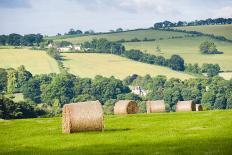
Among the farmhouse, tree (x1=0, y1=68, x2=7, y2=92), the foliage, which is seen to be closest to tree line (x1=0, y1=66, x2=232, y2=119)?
tree (x1=0, y1=68, x2=7, y2=92)

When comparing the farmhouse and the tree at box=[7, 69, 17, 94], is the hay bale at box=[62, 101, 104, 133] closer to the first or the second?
the tree at box=[7, 69, 17, 94]

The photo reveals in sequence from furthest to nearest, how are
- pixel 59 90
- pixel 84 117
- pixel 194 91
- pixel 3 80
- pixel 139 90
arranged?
pixel 139 90 → pixel 3 80 → pixel 59 90 → pixel 194 91 → pixel 84 117

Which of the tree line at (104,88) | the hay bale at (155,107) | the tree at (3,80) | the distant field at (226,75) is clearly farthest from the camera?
the tree at (3,80)

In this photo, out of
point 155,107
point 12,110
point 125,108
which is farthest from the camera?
point 12,110

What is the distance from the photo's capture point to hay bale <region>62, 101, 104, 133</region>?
101 ft

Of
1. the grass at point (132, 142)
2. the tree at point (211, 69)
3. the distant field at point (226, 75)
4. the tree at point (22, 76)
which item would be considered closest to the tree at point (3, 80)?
the tree at point (22, 76)

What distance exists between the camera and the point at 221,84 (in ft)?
558

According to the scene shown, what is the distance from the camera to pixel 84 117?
30.9m

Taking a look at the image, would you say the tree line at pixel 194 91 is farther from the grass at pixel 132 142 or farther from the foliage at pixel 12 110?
the grass at pixel 132 142

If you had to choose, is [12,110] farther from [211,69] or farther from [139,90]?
[211,69]

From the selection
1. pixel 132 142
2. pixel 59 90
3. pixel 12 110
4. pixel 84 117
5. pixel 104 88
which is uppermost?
pixel 84 117

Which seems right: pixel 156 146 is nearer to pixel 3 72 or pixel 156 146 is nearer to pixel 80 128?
pixel 80 128

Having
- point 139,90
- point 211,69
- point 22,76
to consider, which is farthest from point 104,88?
point 211,69

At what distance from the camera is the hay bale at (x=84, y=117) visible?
30.9m
